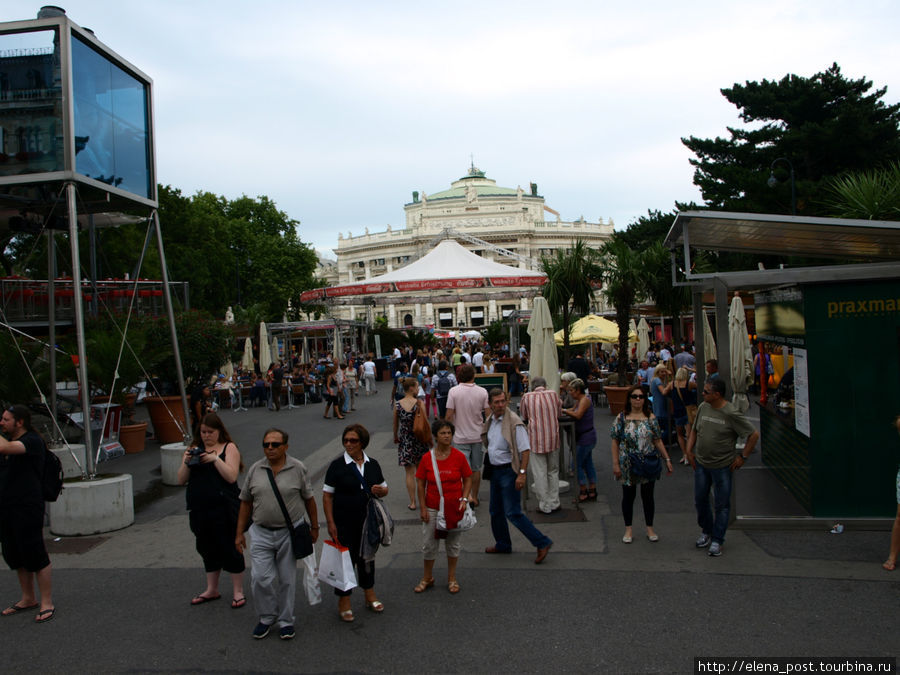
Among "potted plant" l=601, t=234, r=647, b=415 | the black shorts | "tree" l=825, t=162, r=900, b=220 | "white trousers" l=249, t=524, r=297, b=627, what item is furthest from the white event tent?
the black shorts

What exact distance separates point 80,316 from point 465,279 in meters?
13.1

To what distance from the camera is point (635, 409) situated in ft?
19.7

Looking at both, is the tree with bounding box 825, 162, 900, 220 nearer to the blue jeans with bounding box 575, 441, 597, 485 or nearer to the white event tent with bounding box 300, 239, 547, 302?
the blue jeans with bounding box 575, 441, 597, 485

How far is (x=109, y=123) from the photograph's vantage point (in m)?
8.62

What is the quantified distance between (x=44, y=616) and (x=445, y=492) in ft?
9.68

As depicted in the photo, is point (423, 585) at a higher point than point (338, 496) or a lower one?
lower

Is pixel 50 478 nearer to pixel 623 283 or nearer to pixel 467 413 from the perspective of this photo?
pixel 467 413

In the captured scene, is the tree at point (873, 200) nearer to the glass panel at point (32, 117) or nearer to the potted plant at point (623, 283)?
the potted plant at point (623, 283)

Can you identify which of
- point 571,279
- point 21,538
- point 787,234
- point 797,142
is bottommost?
point 21,538

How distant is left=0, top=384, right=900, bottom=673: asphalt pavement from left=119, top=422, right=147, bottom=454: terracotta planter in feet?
19.0

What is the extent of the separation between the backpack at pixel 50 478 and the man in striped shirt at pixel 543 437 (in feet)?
13.7

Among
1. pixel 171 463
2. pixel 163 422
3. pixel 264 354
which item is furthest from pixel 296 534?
pixel 264 354

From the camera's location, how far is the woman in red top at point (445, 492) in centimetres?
Result: 485

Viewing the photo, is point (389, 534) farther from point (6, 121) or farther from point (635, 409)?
point (6, 121)
